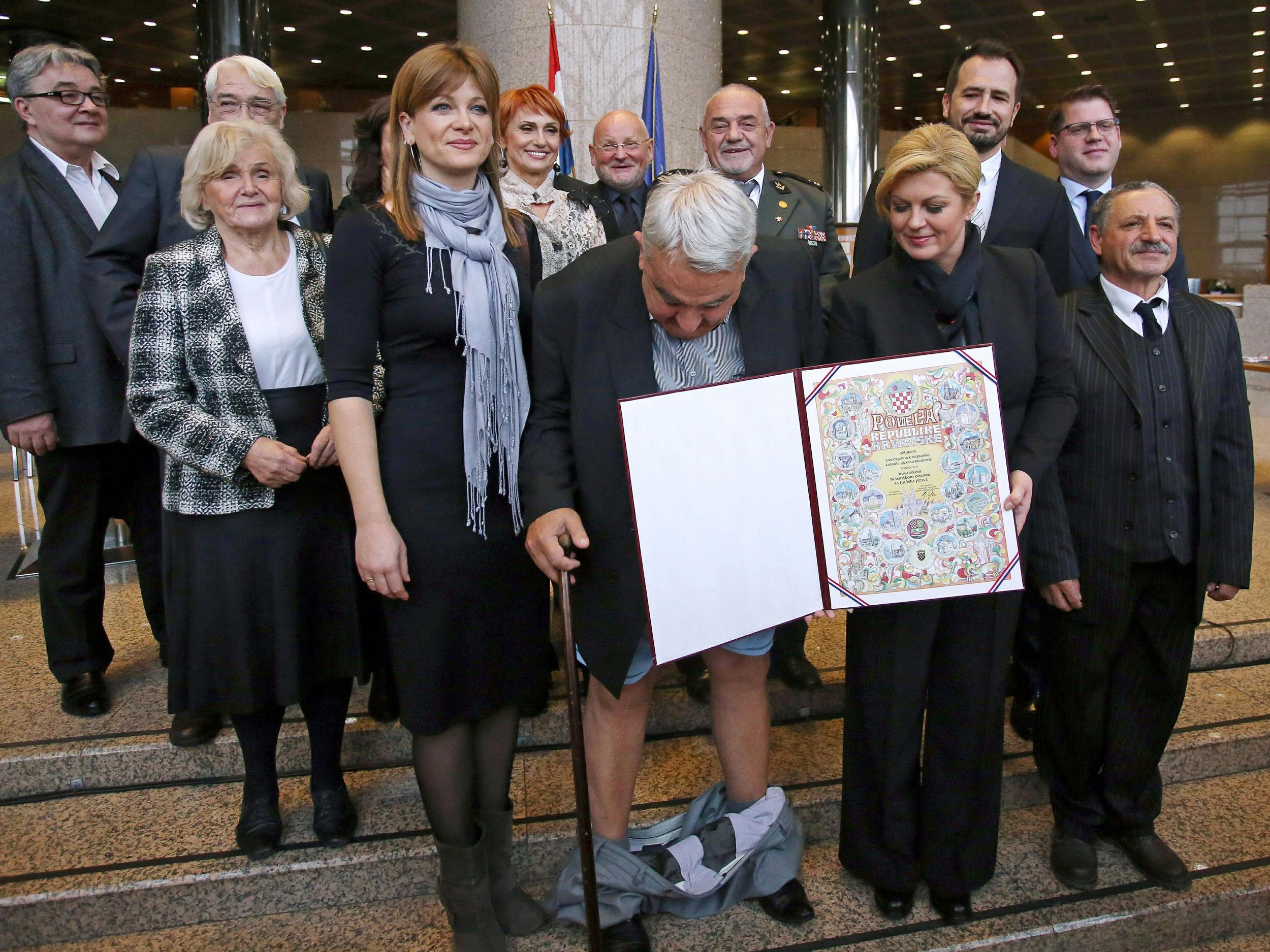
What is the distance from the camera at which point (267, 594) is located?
2.05 meters

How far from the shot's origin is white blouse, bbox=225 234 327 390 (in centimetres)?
205

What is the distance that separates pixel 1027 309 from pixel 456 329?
114cm

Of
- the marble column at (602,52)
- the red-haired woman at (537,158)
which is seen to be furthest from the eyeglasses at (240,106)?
the marble column at (602,52)

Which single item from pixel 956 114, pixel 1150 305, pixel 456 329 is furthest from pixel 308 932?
pixel 956 114

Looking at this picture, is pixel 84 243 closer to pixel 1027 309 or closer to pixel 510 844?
pixel 510 844

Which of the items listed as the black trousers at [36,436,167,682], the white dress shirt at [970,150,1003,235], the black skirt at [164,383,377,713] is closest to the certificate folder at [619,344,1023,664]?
the black skirt at [164,383,377,713]

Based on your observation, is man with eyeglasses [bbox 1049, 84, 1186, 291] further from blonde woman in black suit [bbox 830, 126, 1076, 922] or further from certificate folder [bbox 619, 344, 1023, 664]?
certificate folder [bbox 619, 344, 1023, 664]

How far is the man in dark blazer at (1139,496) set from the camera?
6.70 ft

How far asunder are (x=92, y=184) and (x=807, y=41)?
42.6ft

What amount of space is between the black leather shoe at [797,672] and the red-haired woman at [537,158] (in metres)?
1.39

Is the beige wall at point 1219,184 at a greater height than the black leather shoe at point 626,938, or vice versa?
the beige wall at point 1219,184

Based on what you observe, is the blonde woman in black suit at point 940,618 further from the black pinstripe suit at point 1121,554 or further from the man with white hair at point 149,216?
the man with white hair at point 149,216

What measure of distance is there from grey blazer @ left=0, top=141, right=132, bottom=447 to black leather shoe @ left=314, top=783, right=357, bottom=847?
1.16 meters

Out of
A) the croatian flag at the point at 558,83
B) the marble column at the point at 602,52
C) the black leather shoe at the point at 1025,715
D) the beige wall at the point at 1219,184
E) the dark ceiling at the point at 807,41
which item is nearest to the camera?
the black leather shoe at the point at 1025,715
